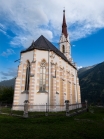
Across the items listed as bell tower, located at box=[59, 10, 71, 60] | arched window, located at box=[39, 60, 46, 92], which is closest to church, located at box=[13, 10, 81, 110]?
arched window, located at box=[39, 60, 46, 92]

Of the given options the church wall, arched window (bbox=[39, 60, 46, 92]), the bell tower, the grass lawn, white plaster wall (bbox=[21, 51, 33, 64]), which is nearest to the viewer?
the grass lawn

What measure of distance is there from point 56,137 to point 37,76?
13.5 m

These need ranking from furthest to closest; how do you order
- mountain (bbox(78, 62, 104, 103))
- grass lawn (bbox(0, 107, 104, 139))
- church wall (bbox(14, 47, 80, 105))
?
mountain (bbox(78, 62, 104, 103)), church wall (bbox(14, 47, 80, 105)), grass lawn (bbox(0, 107, 104, 139))

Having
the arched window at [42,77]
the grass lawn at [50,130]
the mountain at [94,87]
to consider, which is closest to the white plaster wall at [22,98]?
the arched window at [42,77]

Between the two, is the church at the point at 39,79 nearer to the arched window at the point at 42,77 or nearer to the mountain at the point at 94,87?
the arched window at the point at 42,77

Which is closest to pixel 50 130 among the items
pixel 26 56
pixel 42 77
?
pixel 42 77

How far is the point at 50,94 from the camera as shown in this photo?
60.1 feet

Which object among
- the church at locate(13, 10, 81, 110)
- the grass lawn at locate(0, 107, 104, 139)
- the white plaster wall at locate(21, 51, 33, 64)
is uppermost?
the white plaster wall at locate(21, 51, 33, 64)

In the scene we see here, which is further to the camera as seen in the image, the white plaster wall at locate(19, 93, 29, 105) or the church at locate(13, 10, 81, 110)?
the white plaster wall at locate(19, 93, 29, 105)

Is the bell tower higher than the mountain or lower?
higher

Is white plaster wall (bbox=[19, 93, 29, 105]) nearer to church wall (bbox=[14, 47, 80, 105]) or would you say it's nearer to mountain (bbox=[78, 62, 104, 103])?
church wall (bbox=[14, 47, 80, 105])

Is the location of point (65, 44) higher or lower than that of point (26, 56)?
higher

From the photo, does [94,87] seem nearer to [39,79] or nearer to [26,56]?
[39,79]

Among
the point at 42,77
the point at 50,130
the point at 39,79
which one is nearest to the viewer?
the point at 50,130
